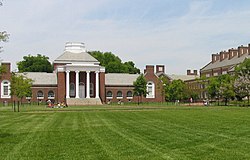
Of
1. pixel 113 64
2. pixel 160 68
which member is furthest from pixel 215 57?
pixel 113 64

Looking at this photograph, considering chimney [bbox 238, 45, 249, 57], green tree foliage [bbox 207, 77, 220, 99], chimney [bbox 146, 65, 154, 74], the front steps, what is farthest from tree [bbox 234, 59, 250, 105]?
chimney [bbox 238, 45, 249, 57]

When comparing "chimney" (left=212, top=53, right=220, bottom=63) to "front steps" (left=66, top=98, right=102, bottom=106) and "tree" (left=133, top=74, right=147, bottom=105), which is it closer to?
"tree" (left=133, top=74, right=147, bottom=105)

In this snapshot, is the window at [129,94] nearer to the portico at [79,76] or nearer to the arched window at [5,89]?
the portico at [79,76]

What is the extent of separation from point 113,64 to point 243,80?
58.0 m

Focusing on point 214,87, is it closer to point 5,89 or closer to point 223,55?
point 223,55

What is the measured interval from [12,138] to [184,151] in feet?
26.9

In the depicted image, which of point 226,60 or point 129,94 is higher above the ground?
point 226,60

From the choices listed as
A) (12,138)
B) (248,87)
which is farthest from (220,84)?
(12,138)

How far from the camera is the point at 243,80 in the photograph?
68.4 meters

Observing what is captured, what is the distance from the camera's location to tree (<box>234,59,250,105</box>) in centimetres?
6738

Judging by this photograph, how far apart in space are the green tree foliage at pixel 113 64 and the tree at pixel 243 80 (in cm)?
5501

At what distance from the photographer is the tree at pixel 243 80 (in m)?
67.4

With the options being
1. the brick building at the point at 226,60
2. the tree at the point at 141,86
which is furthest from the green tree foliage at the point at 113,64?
the tree at the point at 141,86

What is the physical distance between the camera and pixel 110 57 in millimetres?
129625
